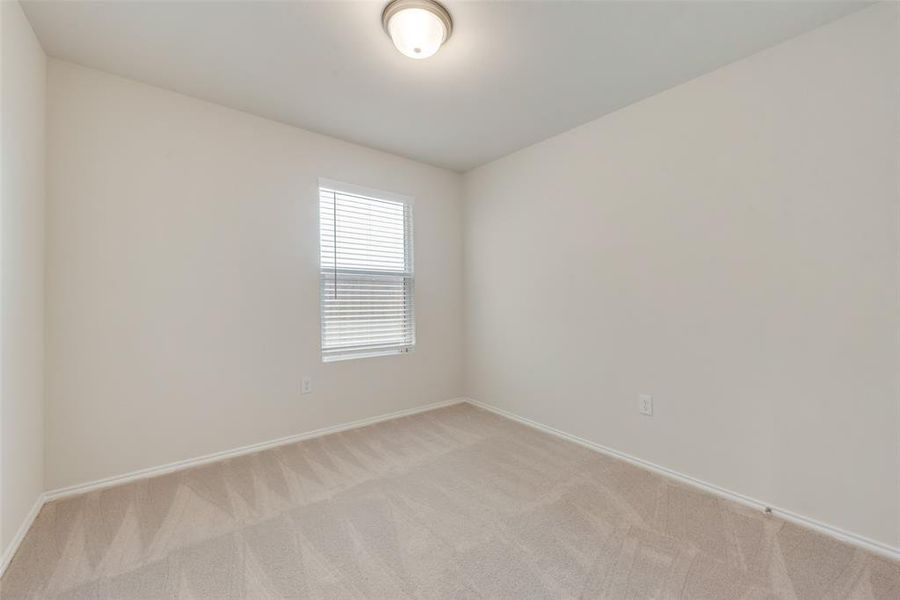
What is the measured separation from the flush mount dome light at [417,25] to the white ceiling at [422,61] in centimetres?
7

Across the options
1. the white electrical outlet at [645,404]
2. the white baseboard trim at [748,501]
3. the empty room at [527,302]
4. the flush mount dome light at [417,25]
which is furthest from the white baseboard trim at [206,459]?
→ the flush mount dome light at [417,25]

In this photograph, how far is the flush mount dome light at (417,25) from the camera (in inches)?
63.2

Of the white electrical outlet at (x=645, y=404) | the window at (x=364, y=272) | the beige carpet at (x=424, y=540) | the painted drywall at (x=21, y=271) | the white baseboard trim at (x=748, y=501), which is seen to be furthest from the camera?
the window at (x=364, y=272)

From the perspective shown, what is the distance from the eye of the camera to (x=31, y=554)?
1558 mm

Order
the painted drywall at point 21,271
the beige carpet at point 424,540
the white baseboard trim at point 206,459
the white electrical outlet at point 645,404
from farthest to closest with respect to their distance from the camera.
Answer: the white electrical outlet at point 645,404 → the white baseboard trim at point 206,459 → the painted drywall at point 21,271 → the beige carpet at point 424,540

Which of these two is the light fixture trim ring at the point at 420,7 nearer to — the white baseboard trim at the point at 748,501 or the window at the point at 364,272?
the window at the point at 364,272

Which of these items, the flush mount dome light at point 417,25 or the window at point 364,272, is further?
the window at point 364,272

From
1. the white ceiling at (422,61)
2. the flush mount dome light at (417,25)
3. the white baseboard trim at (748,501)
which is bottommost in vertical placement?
the white baseboard trim at (748,501)

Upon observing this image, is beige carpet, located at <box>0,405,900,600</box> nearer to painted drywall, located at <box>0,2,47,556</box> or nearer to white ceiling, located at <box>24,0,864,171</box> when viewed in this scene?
painted drywall, located at <box>0,2,47,556</box>

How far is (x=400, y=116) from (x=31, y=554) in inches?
115

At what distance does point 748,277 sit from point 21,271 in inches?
139

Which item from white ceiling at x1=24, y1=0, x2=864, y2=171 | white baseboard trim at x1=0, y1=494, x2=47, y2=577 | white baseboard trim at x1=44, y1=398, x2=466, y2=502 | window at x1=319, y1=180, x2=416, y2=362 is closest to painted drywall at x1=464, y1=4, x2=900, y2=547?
white ceiling at x1=24, y1=0, x2=864, y2=171

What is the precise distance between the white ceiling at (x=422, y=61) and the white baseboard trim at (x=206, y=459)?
2308 millimetres

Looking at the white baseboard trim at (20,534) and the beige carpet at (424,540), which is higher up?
the white baseboard trim at (20,534)
